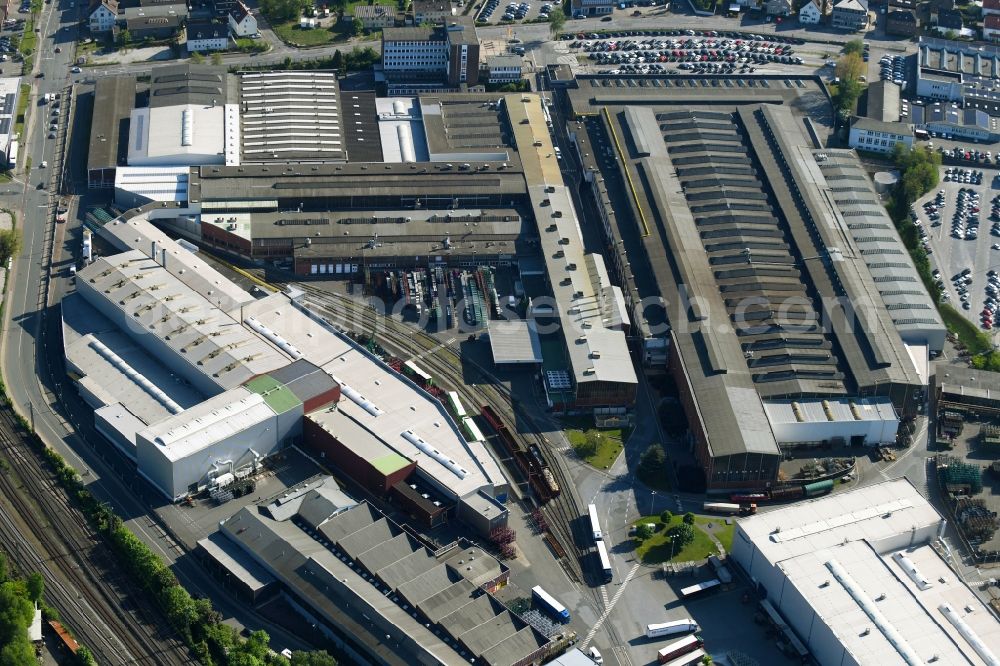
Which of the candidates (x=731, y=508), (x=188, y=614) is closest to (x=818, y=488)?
(x=731, y=508)

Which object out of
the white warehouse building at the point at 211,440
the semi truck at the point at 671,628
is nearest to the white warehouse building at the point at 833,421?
the semi truck at the point at 671,628

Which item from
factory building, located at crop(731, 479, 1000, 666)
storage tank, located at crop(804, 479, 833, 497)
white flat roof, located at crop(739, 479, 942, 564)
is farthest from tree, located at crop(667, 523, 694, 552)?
storage tank, located at crop(804, 479, 833, 497)

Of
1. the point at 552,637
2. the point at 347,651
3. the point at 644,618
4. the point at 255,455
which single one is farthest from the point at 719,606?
the point at 255,455

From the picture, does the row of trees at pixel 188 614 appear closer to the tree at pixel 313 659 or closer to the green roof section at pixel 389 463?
the tree at pixel 313 659

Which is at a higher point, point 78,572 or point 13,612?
point 13,612

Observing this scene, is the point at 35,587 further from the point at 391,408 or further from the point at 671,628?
the point at 671,628

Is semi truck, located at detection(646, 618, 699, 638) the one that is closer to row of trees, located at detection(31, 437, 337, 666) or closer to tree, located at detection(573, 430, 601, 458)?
tree, located at detection(573, 430, 601, 458)
